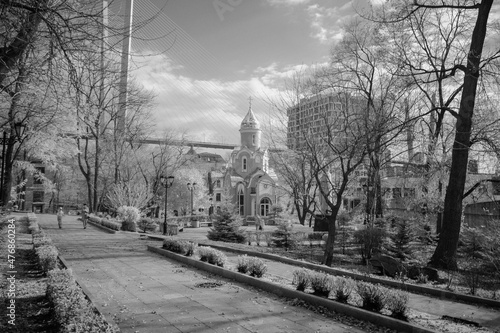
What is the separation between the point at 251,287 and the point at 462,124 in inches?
353

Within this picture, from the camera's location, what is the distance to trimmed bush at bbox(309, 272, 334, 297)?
293 inches

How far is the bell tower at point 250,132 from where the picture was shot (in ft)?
207

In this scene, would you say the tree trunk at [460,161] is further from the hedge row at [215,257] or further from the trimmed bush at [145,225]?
the trimmed bush at [145,225]

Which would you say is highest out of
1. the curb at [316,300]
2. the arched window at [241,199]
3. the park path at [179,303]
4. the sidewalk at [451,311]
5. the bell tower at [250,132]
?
the bell tower at [250,132]

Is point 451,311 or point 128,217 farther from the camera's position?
point 128,217

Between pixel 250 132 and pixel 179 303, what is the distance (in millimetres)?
56667

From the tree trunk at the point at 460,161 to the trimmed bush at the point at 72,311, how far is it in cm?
1110

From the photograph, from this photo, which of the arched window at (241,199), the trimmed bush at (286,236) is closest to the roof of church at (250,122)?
the arched window at (241,199)

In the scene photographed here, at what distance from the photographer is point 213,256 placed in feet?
35.2

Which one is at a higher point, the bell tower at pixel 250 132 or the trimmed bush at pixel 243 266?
the bell tower at pixel 250 132

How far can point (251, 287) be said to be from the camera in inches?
340

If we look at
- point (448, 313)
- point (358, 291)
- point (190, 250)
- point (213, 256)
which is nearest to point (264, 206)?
point (190, 250)

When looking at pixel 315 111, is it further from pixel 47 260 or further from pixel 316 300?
pixel 47 260

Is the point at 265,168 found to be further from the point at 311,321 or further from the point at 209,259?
the point at 311,321
